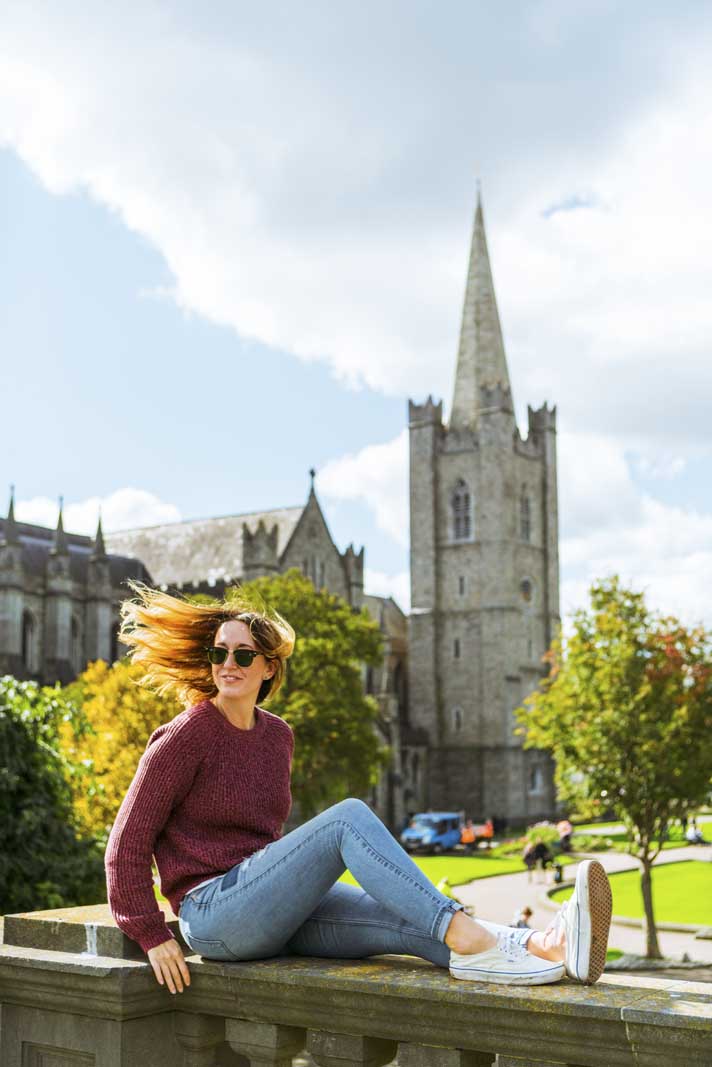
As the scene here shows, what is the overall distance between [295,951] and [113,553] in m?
67.1

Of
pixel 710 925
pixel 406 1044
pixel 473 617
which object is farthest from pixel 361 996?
pixel 473 617

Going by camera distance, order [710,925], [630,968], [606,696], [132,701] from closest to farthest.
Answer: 1. [630,968]
2. [606,696]
3. [710,925]
4. [132,701]

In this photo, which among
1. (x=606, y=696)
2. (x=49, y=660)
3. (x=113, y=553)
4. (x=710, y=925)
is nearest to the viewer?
(x=606, y=696)

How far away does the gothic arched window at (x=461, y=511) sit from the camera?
7162 cm

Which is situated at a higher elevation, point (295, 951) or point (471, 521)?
point (471, 521)

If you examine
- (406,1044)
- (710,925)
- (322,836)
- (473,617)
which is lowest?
(710,925)

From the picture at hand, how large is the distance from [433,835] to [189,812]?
46540 millimetres

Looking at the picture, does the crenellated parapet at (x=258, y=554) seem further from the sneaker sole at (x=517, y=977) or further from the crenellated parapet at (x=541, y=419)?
the sneaker sole at (x=517, y=977)

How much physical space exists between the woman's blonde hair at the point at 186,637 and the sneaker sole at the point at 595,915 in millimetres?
1363

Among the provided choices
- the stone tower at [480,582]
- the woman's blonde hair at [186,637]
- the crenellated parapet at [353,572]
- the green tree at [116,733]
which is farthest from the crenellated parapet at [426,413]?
the woman's blonde hair at [186,637]

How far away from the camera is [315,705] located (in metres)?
35.5

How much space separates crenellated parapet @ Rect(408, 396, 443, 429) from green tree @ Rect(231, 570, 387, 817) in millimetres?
36688

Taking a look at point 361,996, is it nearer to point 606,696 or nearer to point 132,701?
point 606,696

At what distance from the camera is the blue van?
159 feet
